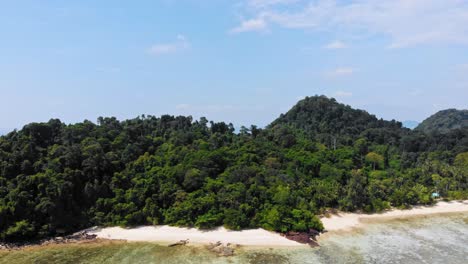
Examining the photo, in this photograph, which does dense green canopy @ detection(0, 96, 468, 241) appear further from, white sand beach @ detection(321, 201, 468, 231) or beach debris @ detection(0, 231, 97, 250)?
white sand beach @ detection(321, 201, 468, 231)

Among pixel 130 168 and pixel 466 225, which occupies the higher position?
pixel 130 168

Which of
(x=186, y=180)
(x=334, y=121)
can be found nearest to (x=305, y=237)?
(x=186, y=180)

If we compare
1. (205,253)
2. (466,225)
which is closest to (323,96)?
(466,225)

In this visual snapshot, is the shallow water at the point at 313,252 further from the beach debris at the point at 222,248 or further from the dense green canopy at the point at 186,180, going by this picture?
the dense green canopy at the point at 186,180

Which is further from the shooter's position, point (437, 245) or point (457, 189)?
point (457, 189)

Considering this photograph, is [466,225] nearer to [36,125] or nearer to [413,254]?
[413,254]

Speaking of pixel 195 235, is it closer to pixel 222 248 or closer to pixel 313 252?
pixel 222 248
